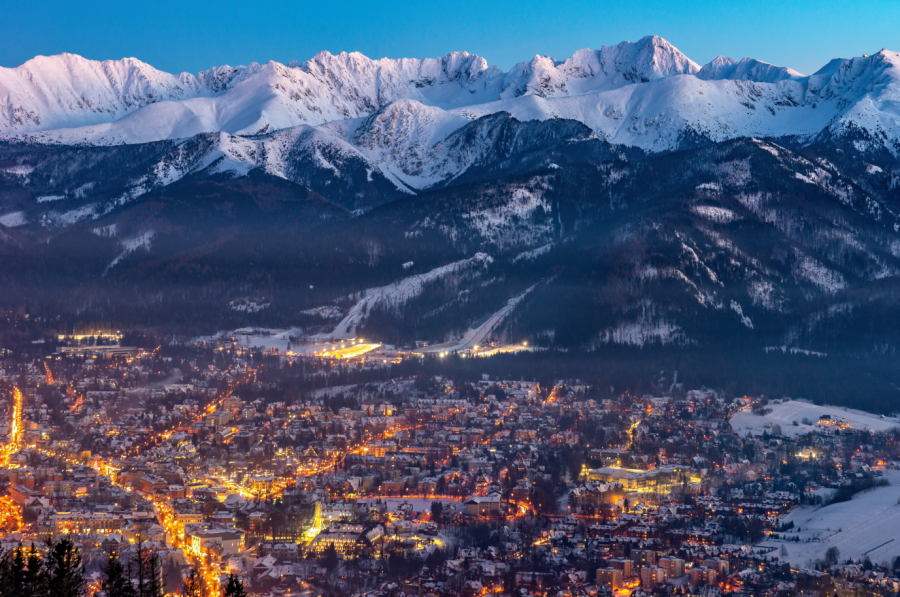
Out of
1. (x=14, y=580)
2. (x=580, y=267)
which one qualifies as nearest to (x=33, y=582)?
(x=14, y=580)

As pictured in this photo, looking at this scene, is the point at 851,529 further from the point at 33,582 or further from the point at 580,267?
the point at 580,267

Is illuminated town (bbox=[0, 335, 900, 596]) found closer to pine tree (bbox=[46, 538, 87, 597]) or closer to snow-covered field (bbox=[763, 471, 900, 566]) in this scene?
snow-covered field (bbox=[763, 471, 900, 566])

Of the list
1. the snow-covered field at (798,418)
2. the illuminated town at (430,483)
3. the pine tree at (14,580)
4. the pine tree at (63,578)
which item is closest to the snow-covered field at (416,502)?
the illuminated town at (430,483)

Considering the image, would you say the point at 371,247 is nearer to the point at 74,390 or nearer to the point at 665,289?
the point at 665,289

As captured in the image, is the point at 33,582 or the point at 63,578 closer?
the point at 33,582

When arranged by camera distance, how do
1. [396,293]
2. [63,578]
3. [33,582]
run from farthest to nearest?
[396,293] < [63,578] < [33,582]

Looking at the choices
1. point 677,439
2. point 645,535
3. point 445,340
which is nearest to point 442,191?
point 445,340
